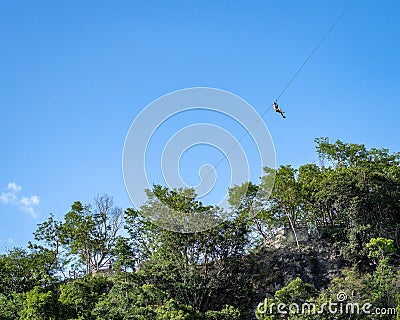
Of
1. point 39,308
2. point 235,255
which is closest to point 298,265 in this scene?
point 235,255

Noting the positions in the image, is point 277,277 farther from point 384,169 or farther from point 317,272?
point 384,169

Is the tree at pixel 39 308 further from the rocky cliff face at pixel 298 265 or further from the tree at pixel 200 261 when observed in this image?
the rocky cliff face at pixel 298 265

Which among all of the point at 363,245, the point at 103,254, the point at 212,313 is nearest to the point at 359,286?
the point at 363,245

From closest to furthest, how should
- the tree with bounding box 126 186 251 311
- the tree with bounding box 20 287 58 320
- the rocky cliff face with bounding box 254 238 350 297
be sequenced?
the tree with bounding box 20 287 58 320, the tree with bounding box 126 186 251 311, the rocky cliff face with bounding box 254 238 350 297

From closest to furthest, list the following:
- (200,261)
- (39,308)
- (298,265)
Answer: (39,308) → (200,261) → (298,265)

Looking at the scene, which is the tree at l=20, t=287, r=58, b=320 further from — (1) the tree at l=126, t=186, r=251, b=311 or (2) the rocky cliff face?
(2) the rocky cliff face

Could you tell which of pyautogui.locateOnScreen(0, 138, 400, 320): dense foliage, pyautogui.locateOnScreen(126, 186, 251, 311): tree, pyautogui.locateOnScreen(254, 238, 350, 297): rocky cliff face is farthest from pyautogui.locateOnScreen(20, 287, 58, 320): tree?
pyautogui.locateOnScreen(254, 238, 350, 297): rocky cliff face

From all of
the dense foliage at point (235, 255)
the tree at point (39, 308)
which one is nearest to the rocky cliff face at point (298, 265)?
the dense foliage at point (235, 255)

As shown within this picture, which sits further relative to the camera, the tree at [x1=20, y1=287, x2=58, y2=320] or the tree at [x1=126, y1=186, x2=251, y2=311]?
the tree at [x1=126, y1=186, x2=251, y2=311]

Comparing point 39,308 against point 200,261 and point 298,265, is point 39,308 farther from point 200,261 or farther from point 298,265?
point 298,265

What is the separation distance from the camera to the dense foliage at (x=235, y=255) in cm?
1413

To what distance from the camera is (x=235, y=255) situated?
18078 millimetres

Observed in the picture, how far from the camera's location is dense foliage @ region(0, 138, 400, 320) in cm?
1413

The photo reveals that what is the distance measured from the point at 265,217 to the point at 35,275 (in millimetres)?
9793
